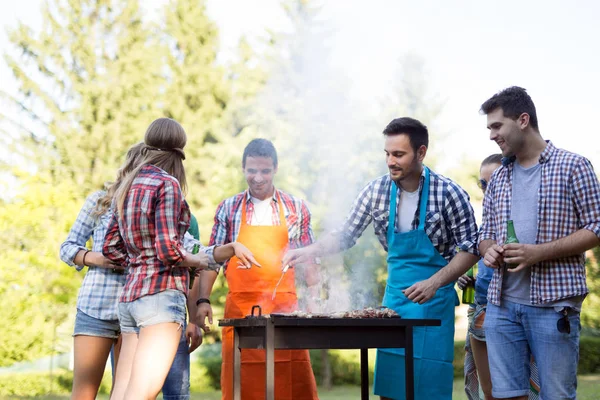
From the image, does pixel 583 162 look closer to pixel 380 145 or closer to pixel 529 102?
pixel 529 102

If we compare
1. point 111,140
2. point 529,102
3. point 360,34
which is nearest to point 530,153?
point 529,102

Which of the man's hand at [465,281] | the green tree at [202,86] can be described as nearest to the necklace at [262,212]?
→ the man's hand at [465,281]

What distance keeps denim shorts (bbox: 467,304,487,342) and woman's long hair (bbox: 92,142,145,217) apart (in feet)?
8.44

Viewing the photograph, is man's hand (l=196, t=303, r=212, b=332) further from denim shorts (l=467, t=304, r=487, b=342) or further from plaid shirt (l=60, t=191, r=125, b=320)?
denim shorts (l=467, t=304, r=487, b=342)

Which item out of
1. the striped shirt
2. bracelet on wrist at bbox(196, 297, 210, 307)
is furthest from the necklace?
the striped shirt

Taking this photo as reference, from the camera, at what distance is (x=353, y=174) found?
12727 millimetres

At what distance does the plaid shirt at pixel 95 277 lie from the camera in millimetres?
3688

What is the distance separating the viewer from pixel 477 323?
4812 mm

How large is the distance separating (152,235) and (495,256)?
162 centimetres

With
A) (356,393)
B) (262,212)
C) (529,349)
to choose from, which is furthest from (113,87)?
(529,349)

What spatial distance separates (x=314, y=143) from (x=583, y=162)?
10.2 metres

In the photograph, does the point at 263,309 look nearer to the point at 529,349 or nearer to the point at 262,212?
the point at 262,212

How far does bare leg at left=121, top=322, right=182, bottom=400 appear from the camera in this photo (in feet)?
9.91

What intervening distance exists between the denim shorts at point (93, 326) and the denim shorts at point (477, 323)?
2.43 m
